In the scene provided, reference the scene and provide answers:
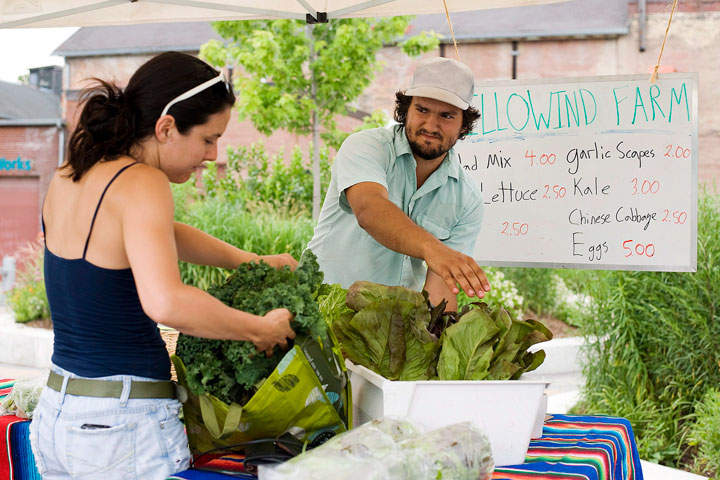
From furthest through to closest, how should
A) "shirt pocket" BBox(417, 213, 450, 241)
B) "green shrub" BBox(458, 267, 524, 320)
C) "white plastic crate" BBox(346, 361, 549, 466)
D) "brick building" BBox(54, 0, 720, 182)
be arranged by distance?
1. "brick building" BBox(54, 0, 720, 182)
2. "green shrub" BBox(458, 267, 524, 320)
3. "shirt pocket" BBox(417, 213, 450, 241)
4. "white plastic crate" BBox(346, 361, 549, 466)

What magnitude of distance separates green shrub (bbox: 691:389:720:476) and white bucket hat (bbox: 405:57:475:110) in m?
2.58

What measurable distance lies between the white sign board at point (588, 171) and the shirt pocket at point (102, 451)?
2.31m

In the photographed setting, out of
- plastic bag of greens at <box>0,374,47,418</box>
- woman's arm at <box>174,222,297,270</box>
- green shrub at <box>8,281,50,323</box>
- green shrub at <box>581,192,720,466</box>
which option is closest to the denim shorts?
woman's arm at <box>174,222,297,270</box>

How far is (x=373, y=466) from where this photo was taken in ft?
4.42

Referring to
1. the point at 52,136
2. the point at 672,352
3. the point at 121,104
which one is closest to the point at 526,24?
the point at 52,136

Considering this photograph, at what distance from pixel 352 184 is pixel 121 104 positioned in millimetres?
1105

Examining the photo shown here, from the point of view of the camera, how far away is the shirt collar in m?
2.80

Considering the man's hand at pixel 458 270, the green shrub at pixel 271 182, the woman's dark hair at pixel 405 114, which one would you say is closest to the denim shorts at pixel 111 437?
the man's hand at pixel 458 270

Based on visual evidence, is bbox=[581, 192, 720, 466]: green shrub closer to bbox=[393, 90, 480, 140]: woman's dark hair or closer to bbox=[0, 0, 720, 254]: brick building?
bbox=[393, 90, 480, 140]: woman's dark hair

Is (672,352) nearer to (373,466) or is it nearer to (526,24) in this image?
(373,466)

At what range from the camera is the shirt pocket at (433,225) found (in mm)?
2857

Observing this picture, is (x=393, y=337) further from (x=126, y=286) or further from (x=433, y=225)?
(x=433, y=225)

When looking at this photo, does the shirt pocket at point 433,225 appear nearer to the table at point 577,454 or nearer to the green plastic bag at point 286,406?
the table at point 577,454

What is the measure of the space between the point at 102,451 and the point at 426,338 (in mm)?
758
